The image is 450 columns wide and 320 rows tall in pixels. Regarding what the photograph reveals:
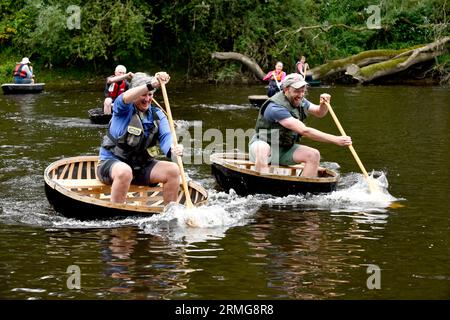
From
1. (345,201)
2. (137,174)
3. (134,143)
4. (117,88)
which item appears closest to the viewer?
(134,143)

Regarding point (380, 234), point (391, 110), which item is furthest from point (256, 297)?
point (391, 110)

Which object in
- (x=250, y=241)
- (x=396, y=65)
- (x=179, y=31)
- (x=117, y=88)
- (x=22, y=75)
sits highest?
(x=179, y=31)

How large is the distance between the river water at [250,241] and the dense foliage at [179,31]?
47.6 feet

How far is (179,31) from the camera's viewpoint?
3042 cm

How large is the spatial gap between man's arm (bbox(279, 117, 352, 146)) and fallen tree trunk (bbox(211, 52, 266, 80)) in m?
19.8

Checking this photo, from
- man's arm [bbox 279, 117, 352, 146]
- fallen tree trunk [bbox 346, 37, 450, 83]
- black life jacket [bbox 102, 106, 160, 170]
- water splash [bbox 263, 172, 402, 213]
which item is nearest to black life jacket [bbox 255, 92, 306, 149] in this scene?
man's arm [bbox 279, 117, 352, 146]

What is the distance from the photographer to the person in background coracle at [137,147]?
821cm

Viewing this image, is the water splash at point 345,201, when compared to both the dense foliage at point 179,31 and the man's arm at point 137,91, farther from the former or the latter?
the dense foliage at point 179,31

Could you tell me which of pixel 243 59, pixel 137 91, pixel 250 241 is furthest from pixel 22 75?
pixel 250 241

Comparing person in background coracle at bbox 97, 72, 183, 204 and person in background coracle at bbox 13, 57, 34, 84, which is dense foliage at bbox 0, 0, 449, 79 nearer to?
person in background coracle at bbox 13, 57, 34, 84

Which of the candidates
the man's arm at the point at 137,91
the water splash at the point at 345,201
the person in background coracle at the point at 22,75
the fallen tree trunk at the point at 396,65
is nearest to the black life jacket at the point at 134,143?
the man's arm at the point at 137,91

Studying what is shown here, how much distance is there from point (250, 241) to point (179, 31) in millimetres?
23194

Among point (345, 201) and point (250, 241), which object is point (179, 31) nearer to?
point (345, 201)

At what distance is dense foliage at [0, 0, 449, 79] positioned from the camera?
27.9 metres
